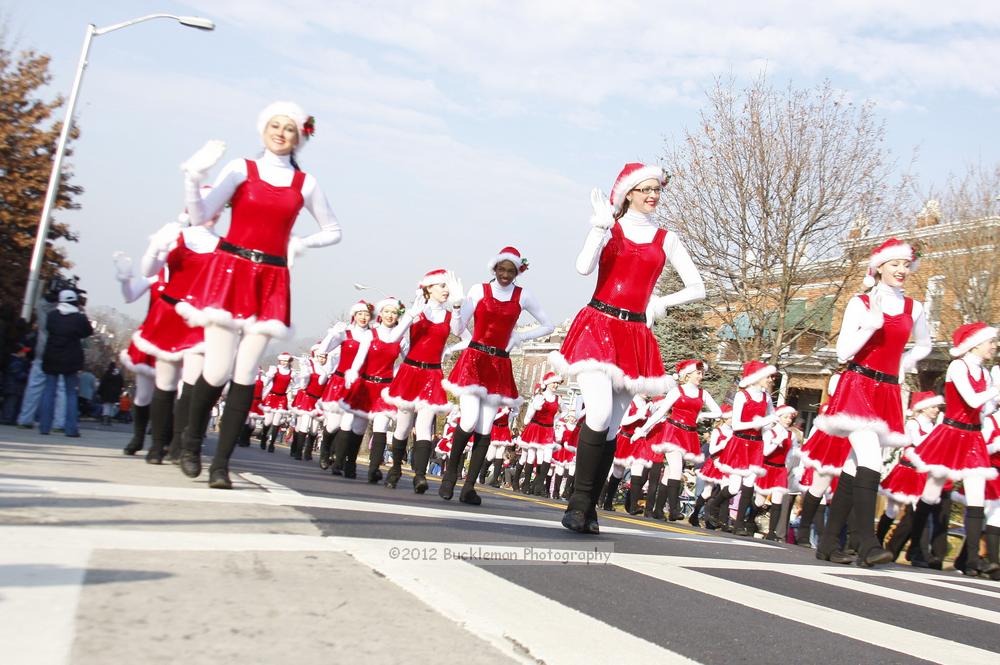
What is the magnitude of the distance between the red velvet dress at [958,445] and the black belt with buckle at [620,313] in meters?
4.57

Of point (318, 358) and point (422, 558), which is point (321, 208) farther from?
point (318, 358)

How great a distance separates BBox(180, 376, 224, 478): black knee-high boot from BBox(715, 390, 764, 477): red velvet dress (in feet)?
28.2

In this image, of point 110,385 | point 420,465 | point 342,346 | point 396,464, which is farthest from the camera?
point 110,385

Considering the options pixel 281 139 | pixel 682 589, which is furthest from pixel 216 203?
pixel 682 589

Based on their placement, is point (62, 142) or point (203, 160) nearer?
point (203, 160)

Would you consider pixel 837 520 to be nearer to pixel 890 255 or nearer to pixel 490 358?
pixel 890 255

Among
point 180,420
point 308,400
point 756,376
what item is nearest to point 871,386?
point 180,420

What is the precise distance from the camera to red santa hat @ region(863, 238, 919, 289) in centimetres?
768

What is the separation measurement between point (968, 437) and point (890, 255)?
271 centimetres

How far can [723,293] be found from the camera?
88.2 feet

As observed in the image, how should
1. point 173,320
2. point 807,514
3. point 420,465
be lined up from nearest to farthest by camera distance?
point 173,320 → point 420,465 → point 807,514

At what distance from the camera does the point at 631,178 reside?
21.9 feet

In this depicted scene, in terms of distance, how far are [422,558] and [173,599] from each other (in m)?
1.42

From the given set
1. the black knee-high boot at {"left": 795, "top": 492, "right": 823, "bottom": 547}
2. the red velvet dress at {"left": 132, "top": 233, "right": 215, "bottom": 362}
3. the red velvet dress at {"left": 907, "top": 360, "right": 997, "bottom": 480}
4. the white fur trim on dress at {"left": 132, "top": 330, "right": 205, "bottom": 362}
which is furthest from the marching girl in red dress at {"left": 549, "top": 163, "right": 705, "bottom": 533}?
the black knee-high boot at {"left": 795, "top": 492, "right": 823, "bottom": 547}
